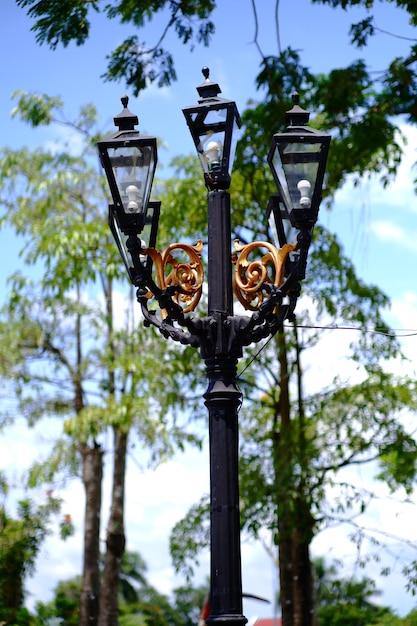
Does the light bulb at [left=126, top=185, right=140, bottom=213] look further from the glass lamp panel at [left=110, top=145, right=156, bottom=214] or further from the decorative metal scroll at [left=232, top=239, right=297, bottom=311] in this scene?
the decorative metal scroll at [left=232, top=239, right=297, bottom=311]

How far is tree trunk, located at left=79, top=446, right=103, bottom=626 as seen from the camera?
19.0m

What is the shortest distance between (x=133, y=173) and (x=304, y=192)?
92 cm

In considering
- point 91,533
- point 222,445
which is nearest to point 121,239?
point 222,445

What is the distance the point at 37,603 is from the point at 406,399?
15.1 m

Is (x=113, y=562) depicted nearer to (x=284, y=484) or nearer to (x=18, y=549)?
(x=18, y=549)

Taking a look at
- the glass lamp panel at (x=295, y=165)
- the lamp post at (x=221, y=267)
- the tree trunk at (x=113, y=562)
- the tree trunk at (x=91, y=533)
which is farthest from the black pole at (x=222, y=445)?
the tree trunk at (x=91, y=533)

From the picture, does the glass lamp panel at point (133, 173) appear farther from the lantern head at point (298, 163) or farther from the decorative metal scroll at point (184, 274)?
the lantern head at point (298, 163)

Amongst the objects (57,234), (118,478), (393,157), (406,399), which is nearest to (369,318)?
(406,399)

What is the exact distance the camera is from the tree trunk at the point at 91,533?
19031 mm

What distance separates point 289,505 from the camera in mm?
12180

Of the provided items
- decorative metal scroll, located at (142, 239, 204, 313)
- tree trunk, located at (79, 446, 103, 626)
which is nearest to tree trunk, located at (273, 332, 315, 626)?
tree trunk, located at (79, 446, 103, 626)

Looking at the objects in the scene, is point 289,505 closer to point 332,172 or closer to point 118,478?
point 332,172

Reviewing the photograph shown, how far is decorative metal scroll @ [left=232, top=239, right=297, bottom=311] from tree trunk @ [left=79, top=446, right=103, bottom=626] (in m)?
14.0

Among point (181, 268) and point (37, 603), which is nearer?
point (181, 268)
